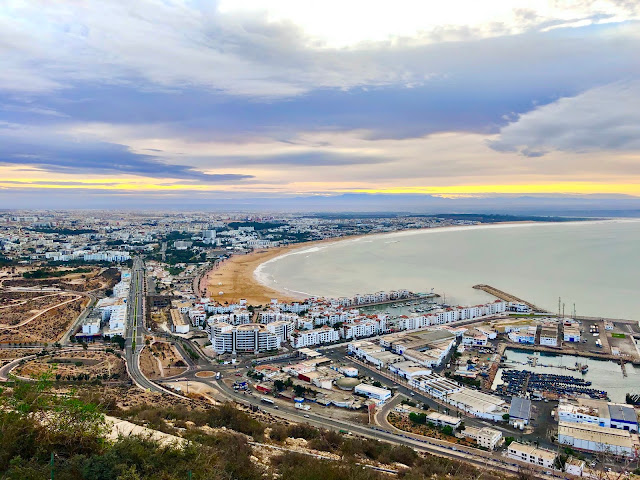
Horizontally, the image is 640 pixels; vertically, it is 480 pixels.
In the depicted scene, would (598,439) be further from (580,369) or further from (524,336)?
(524,336)

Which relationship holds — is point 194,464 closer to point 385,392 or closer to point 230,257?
point 385,392

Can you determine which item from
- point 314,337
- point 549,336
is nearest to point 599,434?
point 549,336

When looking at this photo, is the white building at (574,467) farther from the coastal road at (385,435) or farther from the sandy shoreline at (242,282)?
the sandy shoreline at (242,282)

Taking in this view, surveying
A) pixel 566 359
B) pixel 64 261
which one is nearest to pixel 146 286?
pixel 64 261

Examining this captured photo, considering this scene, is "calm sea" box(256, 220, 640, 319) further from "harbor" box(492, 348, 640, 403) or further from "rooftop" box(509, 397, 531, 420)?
"rooftop" box(509, 397, 531, 420)

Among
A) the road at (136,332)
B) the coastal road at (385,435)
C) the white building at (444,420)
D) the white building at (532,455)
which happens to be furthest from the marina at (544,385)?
the road at (136,332)
